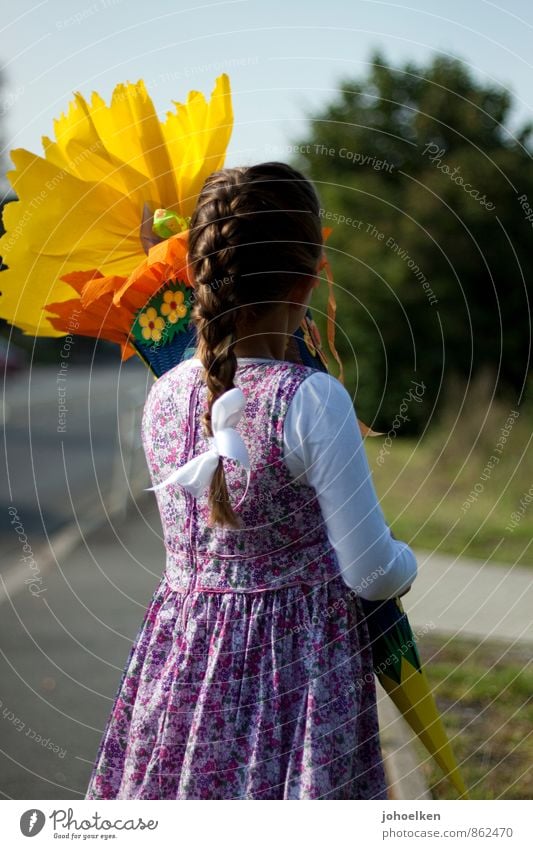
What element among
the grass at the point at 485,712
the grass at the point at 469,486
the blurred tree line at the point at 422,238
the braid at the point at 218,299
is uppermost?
the blurred tree line at the point at 422,238

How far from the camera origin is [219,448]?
66.4 inches

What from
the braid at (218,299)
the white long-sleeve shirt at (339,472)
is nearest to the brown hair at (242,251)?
the braid at (218,299)

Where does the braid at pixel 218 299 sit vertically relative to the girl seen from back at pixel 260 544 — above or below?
above

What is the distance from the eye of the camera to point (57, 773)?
11.5 feet

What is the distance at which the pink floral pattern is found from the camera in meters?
1.75

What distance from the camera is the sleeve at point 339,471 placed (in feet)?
5.40

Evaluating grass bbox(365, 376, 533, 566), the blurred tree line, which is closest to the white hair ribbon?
grass bbox(365, 376, 533, 566)

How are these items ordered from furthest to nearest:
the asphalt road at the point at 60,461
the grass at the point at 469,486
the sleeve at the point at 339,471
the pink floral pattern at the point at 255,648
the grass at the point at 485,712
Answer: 1. the asphalt road at the point at 60,461
2. the grass at the point at 469,486
3. the grass at the point at 485,712
4. the pink floral pattern at the point at 255,648
5. the sleeve at the point at 339,471

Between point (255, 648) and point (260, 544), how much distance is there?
18 cm

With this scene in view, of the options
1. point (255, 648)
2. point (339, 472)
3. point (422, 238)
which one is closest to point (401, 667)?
point (255, 648)

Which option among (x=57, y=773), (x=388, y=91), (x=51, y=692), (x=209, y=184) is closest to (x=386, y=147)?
(x=388, y=91)

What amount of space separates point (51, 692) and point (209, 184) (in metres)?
3.03

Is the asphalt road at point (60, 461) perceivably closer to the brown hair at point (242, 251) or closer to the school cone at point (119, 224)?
the school cone at point (119, 224)

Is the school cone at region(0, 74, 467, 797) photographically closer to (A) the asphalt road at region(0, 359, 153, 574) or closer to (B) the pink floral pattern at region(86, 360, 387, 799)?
(B) the pink floral pattern at region(86, 360, 387, 799)
